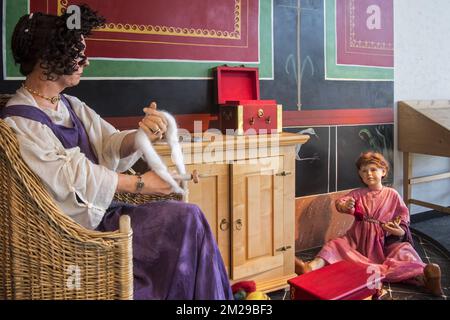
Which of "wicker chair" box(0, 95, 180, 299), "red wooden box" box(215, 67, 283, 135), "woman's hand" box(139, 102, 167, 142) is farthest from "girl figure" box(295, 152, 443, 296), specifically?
"wicker chair" box(0, 95, 180, 299)

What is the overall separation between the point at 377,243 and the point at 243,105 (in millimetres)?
1203

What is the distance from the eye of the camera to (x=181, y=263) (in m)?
1.55

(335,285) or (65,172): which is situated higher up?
(65,172)

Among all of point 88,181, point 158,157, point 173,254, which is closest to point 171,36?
point 158,157

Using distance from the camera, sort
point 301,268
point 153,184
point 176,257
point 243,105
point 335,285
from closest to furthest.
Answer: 1. point 176,257
2. point 153,184
3. point 335,285
4. point 243,105
5. point 301,268

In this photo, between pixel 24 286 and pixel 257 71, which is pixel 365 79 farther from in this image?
pixel 24 286

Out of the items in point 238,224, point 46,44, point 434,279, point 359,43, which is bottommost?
point 434,279

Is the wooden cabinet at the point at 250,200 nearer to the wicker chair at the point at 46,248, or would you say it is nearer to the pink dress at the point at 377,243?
the pink dress at the point at 377,243

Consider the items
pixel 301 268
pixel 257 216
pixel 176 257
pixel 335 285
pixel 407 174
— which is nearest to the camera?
pixel 176 257

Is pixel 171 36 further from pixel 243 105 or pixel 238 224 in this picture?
pixel 238 224

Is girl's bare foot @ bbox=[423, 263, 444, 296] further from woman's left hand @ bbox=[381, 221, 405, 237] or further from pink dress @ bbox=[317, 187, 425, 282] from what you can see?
woman's left hand @ bbox=[381, 221, 405, 237]

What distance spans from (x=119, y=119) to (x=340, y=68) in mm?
1776

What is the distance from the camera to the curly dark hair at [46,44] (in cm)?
164

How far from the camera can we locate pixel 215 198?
246cm
